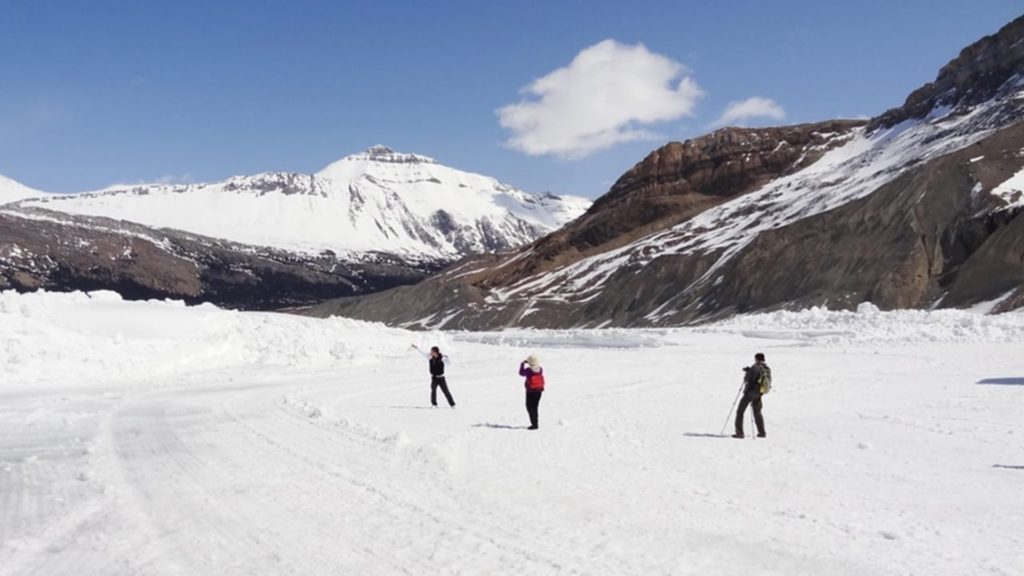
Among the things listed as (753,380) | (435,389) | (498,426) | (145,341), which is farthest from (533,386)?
(145,341)

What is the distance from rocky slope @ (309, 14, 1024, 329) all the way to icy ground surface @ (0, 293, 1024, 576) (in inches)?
1492

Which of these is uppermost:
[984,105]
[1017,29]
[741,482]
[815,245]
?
[1017,29]

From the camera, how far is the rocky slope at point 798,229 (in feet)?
209

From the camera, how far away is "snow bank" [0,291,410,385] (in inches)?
1012

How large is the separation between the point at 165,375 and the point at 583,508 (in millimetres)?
22438

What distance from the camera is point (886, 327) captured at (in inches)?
1576

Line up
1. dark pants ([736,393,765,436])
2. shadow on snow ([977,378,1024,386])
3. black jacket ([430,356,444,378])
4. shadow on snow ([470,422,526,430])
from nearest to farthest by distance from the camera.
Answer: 1. dark pants ([736,393,765,436])
2. shadow on snow ([470,422,526,430])
3. black jacket ([430,356,444,378])
4. shadow on snow ([977,378,1024,386])

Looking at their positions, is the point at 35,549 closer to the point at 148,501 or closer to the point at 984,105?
the point at 148,501

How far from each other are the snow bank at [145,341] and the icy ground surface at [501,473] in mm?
166

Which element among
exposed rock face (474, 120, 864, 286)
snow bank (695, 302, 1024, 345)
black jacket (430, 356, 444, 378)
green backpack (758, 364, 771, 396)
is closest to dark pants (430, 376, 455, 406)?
black jacket (430, 356, 444, 378)

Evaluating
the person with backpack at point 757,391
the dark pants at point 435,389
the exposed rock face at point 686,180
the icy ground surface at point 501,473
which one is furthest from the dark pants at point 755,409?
the exposed rock face at point 686,180

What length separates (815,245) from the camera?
246 feet

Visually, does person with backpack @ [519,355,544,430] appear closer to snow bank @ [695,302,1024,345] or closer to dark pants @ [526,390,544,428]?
dark pants @ [526,390,544,428]

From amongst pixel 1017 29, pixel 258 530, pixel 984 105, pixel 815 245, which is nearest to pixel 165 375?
pixel 258 530
